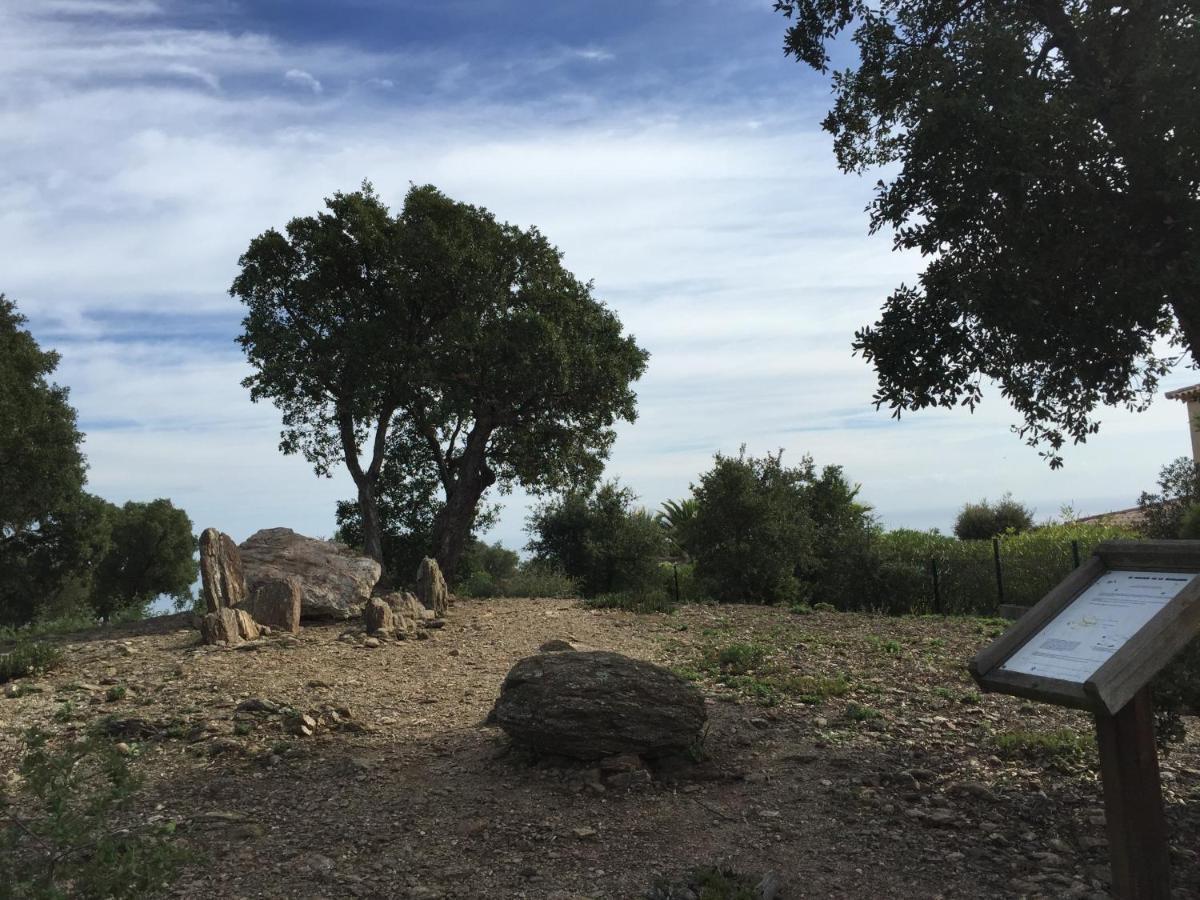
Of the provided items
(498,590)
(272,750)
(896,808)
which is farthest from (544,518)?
(896,808)

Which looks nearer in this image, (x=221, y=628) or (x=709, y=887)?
(x=709, y=887)

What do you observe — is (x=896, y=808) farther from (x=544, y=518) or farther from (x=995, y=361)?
(x=544, y=518)

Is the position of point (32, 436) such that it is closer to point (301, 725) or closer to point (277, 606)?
point (277, 606)

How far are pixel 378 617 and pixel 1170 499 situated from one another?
16.8 meters

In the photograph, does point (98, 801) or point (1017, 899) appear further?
point (1017, 899)

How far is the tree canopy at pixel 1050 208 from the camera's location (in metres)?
6.88

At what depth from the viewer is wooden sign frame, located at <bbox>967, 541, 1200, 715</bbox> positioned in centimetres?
427

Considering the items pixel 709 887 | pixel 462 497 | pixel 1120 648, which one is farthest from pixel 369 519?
pixel 1120 648

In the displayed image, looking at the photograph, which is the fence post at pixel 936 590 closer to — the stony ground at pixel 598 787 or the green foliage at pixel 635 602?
the green foliage at pixel 635 602

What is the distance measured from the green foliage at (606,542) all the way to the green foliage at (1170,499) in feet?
34.0

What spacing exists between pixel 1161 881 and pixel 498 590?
15.8 meters

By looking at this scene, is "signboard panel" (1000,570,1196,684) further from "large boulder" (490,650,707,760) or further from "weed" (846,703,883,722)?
"weed" (846,703,883,722)

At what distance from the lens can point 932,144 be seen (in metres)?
7.34

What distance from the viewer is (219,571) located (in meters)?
13.2
